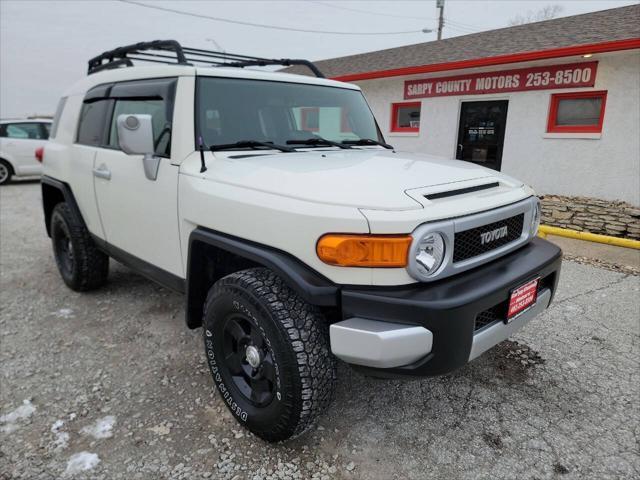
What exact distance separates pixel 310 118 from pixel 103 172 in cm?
163

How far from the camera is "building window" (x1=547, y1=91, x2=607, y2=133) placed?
804 centimetres

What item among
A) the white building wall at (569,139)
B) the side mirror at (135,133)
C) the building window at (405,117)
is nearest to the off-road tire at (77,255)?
the side mirror at (135,133)

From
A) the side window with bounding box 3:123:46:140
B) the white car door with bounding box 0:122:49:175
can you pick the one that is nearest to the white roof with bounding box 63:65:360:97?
the white car door with bounding box 0:122:49:175

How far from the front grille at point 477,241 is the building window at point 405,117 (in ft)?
29.0

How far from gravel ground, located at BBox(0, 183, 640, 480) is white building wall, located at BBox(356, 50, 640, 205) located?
487 cm

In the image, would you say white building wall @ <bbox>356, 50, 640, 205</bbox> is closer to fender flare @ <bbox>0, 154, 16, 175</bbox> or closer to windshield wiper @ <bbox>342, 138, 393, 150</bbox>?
windshield wiper @ <bbox>342, 138, 393, 150</bbox>

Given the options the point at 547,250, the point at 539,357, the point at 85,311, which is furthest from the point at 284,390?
the point at 85,311

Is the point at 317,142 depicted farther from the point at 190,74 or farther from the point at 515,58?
the point at 515,58

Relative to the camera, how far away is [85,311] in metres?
4.02

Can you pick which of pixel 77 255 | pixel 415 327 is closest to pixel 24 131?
pixel 77 255

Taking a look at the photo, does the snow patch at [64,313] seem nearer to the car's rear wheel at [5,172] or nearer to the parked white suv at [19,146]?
the parked white suv at [19,146]

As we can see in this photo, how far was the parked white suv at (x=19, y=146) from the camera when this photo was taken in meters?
12.3

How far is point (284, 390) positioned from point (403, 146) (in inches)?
393

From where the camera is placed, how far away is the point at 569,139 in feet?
27.4
